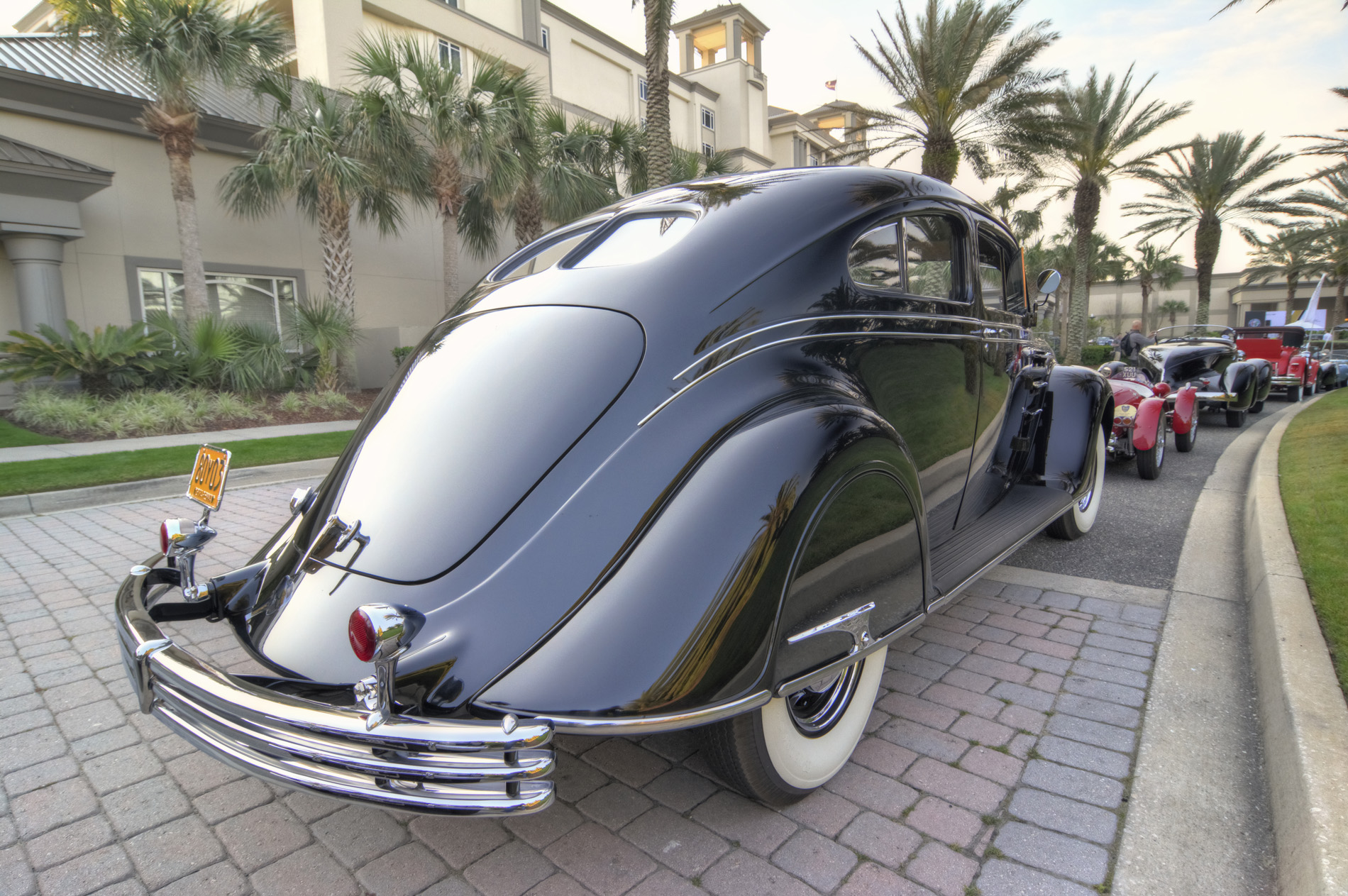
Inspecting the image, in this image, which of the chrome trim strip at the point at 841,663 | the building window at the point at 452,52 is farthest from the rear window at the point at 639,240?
the building window at the point at 452,52

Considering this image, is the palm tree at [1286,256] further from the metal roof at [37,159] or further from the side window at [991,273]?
the metal roof at [37,159]

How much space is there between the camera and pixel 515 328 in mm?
2279

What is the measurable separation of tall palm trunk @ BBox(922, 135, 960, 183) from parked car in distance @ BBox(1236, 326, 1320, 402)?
6848 mm

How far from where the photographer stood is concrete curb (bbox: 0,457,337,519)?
573 centimetres

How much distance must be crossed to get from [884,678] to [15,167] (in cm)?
1318

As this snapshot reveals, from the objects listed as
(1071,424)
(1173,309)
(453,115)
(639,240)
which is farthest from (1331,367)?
(1173,309)

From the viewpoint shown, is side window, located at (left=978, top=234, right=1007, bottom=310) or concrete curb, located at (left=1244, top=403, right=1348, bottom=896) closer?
concrete curb, located at (left=1244, top=403, right=1348, bottom=896)

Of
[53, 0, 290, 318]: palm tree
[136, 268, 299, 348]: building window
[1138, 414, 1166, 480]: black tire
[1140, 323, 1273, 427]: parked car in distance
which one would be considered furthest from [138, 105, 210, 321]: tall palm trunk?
[1140, 323, 1273, 427]: parked car in distance

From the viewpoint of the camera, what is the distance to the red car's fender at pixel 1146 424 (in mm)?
6184

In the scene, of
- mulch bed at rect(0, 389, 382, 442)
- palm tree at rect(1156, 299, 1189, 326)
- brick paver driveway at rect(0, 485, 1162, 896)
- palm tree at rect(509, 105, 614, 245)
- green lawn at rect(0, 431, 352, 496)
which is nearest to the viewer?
brick paver driveway at rect(0, 485, 1162, 896)

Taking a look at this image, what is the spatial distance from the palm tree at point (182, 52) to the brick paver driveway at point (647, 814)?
10.9 m

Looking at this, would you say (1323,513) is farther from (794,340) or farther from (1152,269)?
(1152,269)

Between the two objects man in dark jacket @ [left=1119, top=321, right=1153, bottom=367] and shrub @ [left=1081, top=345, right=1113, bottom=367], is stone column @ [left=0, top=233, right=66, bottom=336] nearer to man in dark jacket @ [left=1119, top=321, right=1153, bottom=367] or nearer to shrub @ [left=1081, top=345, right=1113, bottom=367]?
man in dark jacket @ [left=1119, top=321, right=1153, bottom=367]

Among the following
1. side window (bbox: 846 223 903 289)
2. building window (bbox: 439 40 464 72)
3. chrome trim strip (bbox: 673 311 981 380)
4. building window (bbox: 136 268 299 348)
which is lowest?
chrome trim strip (bbox: 673 311 981 380)
